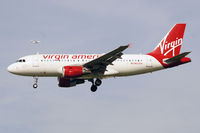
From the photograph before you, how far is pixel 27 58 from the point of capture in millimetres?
60844

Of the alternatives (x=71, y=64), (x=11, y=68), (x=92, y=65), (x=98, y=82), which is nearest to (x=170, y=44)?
(x=98, y=82)

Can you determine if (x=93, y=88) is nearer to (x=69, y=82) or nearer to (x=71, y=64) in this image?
(x=69, y=82)

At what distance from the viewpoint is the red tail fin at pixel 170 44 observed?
204 ft

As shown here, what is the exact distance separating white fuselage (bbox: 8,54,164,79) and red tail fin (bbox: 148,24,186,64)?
1706 mm

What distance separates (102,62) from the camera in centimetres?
5816

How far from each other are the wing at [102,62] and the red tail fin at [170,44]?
675 cm

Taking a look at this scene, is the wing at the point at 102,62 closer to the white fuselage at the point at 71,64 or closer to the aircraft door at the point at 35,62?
the white fuselage at the point at 71,64

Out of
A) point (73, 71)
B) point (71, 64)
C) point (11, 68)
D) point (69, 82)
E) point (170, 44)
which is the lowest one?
point (69, 82)

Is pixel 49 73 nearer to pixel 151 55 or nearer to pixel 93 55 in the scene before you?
pixel 93 55

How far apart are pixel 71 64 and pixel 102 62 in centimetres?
428

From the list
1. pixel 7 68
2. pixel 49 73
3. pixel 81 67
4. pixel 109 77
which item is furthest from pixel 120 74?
pixel 7 68

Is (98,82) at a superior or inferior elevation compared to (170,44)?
inferior

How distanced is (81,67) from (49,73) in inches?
169

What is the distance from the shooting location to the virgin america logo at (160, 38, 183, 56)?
62.7 meters
